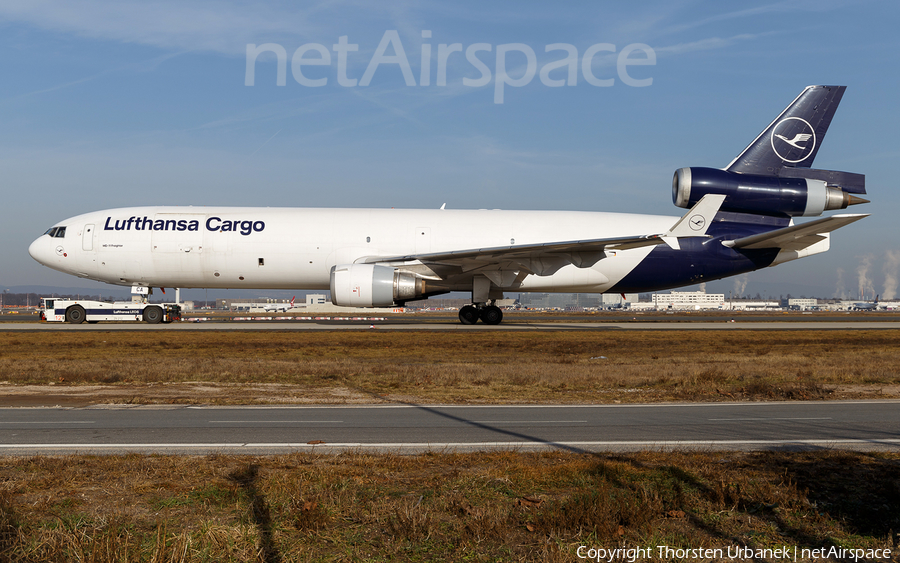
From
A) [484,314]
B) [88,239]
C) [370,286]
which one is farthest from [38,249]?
[484,314]

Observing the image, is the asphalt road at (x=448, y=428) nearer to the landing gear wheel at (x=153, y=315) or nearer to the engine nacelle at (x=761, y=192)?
the engine nacelle at (x=761, y=192)

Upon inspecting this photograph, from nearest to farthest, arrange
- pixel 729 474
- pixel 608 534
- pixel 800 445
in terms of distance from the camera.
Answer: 1. pixel 608 534
2. pixel 729 474
3. pixel 800 445

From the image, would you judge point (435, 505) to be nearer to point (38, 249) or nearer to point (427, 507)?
point (427, 507)

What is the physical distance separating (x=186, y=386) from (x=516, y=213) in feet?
63.0

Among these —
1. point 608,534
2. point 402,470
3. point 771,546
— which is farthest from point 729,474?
point 402,470

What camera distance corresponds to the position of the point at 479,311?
32219mm

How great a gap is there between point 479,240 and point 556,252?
11.9 ft

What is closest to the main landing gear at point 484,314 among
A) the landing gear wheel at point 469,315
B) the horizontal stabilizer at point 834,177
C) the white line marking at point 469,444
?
the landing gear wheel at point 469,315

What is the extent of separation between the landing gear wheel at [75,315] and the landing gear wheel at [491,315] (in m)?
21.7

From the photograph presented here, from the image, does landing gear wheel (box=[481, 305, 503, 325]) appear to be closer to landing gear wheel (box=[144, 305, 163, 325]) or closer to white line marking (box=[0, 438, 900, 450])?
landing gear wheel (box=[144, 305, 163, 325])

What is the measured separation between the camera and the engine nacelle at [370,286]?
2780 centimetres

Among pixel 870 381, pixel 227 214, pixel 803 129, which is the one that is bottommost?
pixel 870 381

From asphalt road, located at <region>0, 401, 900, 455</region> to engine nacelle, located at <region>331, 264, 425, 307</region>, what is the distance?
50.9 feet

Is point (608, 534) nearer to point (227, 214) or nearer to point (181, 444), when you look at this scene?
point (181, 444)
